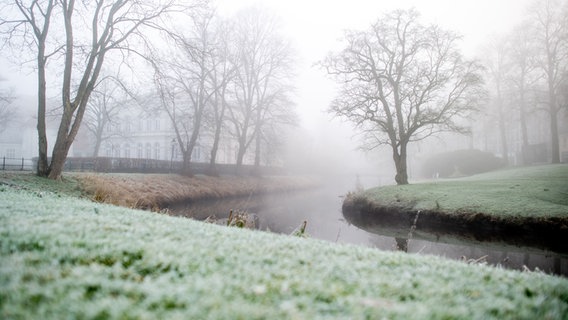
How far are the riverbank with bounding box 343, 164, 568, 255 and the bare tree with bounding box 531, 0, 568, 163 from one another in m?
15.1

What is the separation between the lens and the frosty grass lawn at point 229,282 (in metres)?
2.13

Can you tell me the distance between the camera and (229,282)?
8.58ft

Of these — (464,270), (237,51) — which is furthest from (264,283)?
(237,51)

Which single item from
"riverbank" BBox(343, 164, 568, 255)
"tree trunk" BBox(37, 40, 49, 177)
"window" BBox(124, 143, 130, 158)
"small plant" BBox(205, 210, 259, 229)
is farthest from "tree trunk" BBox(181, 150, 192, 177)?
"window" BBox(124, 143, 130, 158)

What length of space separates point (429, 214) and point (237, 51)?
76.2ft

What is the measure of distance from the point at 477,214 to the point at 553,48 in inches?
1071

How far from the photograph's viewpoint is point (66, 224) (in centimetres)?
425

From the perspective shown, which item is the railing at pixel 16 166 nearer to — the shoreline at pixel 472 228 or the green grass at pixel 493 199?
the shoreline at pixel 472 228

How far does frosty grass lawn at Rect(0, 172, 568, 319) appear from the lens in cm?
213

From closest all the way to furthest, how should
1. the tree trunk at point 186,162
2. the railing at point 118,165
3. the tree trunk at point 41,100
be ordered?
1. the tree trunk at point 41,100
2. the tree trunk at point 186,162
3. the railing at point 118,165

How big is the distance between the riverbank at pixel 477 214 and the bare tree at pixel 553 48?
15.1 m

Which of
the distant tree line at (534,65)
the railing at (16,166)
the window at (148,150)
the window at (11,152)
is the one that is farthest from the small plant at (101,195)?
the window at (11,152)

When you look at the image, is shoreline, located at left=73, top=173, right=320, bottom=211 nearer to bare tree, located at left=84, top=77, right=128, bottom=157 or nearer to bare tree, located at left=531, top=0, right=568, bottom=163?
bare tree, located at left=84, top=77, right=128, bottom=157

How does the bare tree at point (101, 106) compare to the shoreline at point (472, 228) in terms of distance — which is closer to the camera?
the shoreline at point (472, 228)
